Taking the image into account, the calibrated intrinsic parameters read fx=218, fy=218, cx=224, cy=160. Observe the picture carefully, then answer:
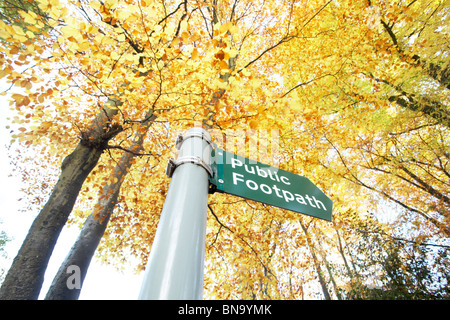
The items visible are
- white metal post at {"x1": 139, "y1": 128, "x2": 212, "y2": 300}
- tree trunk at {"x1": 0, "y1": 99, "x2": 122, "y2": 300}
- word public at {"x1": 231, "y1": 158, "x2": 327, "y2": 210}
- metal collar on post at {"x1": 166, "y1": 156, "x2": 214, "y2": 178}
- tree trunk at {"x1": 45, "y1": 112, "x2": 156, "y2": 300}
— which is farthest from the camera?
tree trunk at {"x1": 45, "y1": 112, "x2": 156, "y2": 300}

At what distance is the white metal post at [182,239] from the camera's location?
788mm

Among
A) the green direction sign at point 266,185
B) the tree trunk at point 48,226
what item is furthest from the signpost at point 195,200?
the tree trunk at point 48,226

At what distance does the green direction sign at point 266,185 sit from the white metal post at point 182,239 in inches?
10.4

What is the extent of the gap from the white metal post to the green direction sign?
0.26m

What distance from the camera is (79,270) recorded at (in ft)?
14.5

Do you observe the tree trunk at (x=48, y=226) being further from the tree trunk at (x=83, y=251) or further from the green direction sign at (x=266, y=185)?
the green direction sign at (x=266, y=185)

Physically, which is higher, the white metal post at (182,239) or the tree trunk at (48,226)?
the tree trunk at (48,226)

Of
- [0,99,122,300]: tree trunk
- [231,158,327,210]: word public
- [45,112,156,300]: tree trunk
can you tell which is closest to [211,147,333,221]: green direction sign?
[231,158,327,210]: word public

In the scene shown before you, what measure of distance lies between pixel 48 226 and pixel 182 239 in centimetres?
326

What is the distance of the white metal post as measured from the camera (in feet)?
2.58

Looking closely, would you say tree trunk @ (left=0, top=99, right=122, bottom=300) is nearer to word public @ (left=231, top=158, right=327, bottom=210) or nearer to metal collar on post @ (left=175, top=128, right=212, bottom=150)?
metal collar on post @ (left=175, top=128, right=212, bottom=150)

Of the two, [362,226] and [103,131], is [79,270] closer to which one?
[103,131]

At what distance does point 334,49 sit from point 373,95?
7.19 feet
